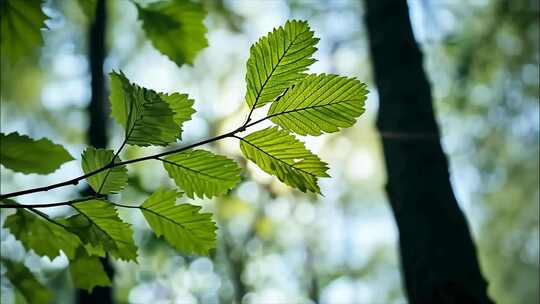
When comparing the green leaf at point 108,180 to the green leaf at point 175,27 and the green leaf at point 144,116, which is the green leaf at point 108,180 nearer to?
the green leaf at point 144,116

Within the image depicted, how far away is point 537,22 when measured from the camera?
5.26m

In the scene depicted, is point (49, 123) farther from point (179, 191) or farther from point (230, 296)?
point (179, 191)

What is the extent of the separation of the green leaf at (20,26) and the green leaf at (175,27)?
0.43 feet

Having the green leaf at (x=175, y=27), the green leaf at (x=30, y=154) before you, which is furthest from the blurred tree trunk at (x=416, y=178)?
the green leaf at (x=30, y=154)

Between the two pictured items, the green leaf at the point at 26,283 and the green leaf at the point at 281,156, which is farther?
the green leaf at the point at 26,283

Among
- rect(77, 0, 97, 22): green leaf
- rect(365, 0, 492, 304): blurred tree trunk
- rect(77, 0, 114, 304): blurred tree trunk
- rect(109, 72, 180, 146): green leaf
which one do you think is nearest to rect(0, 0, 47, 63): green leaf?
rect(77, 0, 97, 22): green leaf

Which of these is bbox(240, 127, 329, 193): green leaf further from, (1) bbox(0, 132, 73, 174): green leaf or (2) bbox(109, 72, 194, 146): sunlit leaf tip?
(1) bbox(0, 132, 73, 174): green leaf

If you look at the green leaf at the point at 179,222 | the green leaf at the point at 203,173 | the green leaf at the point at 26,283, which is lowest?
the green leaf at the point at 26,283

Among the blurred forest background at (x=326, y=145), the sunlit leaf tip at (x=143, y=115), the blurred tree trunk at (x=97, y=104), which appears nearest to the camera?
the sunlit leaf tip at (x=143, y=115)

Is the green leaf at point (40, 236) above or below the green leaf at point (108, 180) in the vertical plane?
below

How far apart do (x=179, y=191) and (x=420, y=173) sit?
639 mm

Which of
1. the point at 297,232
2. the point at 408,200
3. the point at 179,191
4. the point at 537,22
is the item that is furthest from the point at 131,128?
the point at 297,232

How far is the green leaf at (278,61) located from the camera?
0.40 metres

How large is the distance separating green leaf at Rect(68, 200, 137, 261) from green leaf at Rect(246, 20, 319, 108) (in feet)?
0.54
